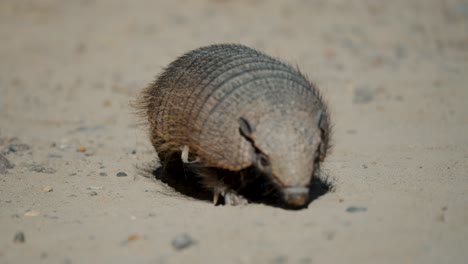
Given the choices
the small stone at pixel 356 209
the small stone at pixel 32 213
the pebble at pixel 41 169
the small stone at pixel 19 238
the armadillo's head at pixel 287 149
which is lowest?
the small stone at pixel 32 213

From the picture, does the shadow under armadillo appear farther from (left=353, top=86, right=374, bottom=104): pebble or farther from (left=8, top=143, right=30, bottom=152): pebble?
(left=353, top=86, right=374, bottom=104): pebble

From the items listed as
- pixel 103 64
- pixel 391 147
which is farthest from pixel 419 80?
pixel 103 64

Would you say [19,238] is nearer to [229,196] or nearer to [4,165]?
[229,196]

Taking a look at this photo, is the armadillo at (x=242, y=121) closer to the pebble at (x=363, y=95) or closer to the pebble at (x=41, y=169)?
the pebble at (x=41, y=169)

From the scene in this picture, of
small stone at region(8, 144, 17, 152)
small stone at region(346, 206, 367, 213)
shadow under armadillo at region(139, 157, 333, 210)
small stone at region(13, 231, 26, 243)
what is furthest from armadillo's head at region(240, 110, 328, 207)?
small stone at region(8, 144, 17, 152)

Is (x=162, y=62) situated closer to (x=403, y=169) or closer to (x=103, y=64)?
(x=103, y=64)

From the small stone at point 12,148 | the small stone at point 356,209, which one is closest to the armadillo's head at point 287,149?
the small stone at point 356,209
